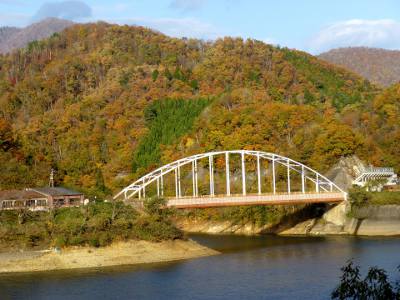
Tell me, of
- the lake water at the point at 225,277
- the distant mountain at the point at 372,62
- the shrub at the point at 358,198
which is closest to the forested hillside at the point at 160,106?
the shrub at the point at 358,198

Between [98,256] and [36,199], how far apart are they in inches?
372

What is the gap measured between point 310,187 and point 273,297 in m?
39.9

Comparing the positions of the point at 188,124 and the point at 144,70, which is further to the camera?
the point at 144,70

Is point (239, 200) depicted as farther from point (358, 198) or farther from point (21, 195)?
point (21, 195)

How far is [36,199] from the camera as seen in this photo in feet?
174

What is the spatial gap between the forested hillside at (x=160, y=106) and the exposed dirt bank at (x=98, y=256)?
62.0 feet

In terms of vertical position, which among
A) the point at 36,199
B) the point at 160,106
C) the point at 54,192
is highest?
the point at 160,106

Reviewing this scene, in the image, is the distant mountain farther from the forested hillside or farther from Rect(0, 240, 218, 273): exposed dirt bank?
Rect(0, 240, 218, 273): exposed dirt bank

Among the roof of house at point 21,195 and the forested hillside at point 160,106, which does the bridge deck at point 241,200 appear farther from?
the forested hillside at point 160,106

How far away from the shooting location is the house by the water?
52.4 metres

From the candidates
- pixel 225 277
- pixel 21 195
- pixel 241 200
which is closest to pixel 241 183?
pixel 241 200

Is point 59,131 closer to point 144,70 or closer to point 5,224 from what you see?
point 144,70

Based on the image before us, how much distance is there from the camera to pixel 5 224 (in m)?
47.6

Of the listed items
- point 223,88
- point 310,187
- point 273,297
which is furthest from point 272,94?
point 273,297
